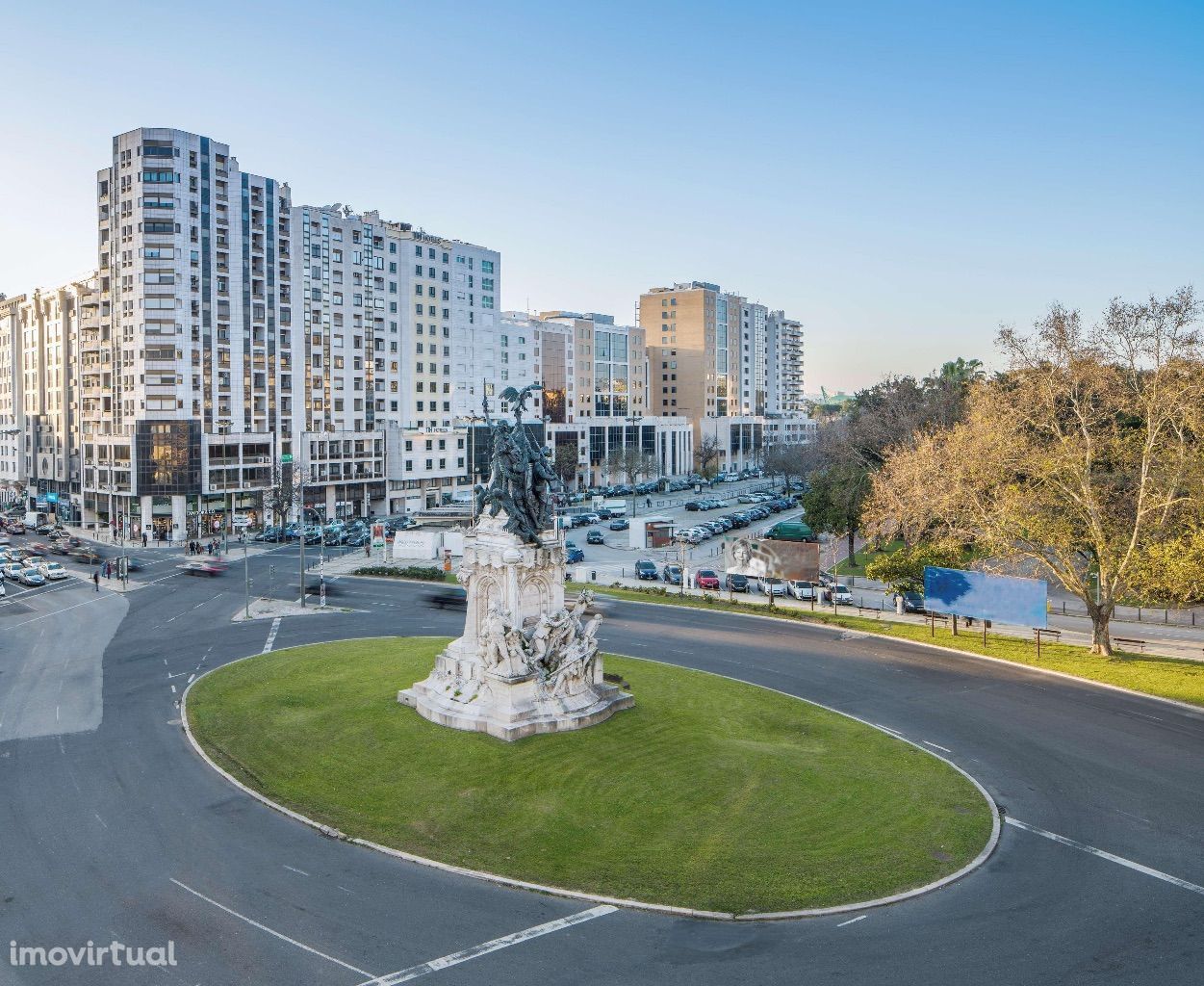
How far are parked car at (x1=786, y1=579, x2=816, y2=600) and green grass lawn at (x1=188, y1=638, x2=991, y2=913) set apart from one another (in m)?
24.2

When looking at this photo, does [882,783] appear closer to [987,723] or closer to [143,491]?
[987,723]

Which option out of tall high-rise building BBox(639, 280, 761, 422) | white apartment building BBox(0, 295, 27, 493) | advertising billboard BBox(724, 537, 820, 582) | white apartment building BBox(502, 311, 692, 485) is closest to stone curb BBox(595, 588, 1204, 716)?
advertising billboard BBox(724, 537, 820, 582)

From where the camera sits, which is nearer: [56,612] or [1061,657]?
[1061,657]

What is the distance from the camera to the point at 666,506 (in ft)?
370

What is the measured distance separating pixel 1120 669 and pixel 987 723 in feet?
34.8

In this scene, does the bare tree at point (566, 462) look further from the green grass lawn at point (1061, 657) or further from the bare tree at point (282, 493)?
the green grass lawn at point (1061, 657)

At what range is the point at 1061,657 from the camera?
38.9m

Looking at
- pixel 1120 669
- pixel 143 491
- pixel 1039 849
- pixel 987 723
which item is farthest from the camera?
pixel 143 491

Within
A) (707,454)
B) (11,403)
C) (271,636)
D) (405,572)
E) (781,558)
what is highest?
(11,403)

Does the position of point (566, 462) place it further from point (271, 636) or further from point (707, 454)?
point (271, 636)

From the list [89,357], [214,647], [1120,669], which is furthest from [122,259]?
[1120,669]

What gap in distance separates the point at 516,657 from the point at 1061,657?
25793 millimetres

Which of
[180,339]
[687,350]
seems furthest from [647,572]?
[687,350]

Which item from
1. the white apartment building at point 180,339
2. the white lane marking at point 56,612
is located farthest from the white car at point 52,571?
the white apartment building at point 180,339
